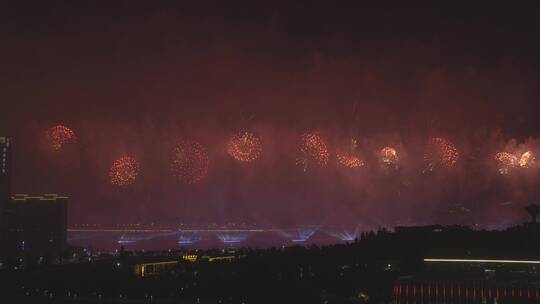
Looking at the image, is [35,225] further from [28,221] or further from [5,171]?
[5,171]

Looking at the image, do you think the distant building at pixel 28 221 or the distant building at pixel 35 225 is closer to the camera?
the distant building at pixel 28 221

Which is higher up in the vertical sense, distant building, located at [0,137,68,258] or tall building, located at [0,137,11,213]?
tall building, located at [0,137,11,213]

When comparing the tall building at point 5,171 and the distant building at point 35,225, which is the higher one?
the tall building at point 5,171

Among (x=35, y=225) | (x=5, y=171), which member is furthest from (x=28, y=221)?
(x=5, y=171)

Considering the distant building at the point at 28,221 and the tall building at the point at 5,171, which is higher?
the tall building at the point at 5,171

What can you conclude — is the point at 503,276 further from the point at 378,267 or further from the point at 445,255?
the point at 378,267

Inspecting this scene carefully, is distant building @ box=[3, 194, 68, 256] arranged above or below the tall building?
below

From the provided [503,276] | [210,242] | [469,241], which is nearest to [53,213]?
[210,242]

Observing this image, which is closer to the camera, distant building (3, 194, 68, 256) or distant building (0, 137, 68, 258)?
distant building (0, 137, 68, 258)
